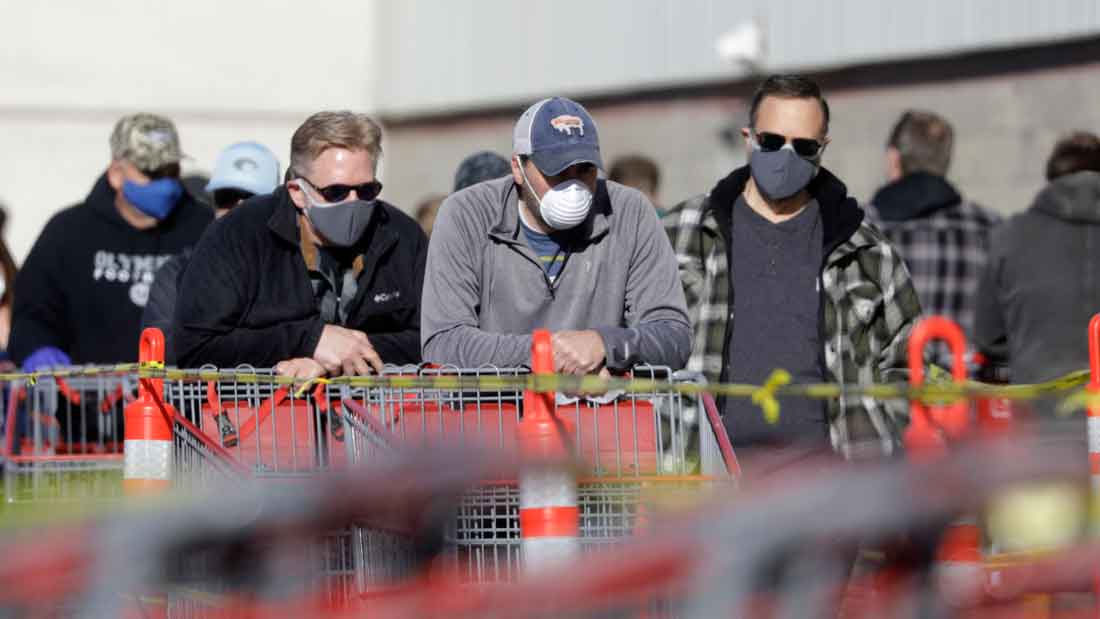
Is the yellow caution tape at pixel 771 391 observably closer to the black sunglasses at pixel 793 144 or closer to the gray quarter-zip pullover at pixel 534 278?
the gray quarter-zip pullover at pixel 534 278

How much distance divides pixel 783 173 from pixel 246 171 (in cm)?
271

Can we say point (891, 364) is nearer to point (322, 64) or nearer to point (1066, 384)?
point (1066, 384)

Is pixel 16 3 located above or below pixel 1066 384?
above

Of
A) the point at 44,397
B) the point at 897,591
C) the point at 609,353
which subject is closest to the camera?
the point at 897,591

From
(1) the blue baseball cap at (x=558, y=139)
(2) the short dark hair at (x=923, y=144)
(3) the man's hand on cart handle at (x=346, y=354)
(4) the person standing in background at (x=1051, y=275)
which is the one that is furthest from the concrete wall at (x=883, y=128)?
(3) the man's hand on cart handle at (x=346, y=354)

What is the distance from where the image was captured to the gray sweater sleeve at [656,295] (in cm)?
580

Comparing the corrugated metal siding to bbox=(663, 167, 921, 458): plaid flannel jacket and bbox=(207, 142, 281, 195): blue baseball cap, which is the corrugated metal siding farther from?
bbox=(663, 167, 921, 458): plaid flannel jacket

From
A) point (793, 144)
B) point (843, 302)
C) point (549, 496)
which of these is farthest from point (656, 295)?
point (549, 496)

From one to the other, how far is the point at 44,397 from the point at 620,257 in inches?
140

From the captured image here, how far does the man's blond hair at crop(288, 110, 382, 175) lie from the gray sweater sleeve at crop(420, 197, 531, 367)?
0.43 metres

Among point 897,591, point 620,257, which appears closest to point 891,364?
point 620,257

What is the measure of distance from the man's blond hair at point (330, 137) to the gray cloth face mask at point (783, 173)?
3.91 feet

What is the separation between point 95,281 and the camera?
29.8 ft

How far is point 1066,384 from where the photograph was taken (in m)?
6.06
